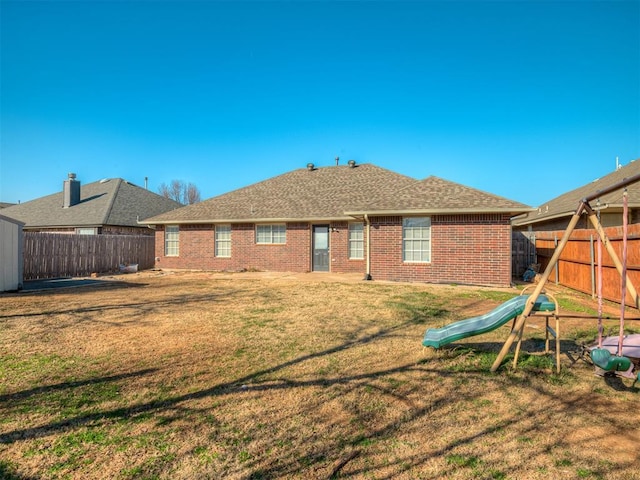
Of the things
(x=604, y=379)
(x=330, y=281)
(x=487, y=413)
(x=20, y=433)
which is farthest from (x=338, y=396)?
(x=330, y=281)

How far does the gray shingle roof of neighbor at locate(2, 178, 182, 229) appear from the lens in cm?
2402

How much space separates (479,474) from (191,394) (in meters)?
2.83

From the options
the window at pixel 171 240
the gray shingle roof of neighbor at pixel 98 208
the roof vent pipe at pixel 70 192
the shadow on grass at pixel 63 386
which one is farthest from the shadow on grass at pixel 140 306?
the roof vent pipe at pixel 70 192

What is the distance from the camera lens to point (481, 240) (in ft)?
44.0

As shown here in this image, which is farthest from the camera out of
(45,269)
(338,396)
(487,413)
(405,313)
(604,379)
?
(45,269)

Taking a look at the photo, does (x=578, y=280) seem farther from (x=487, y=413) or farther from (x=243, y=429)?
(x=243, y=429)

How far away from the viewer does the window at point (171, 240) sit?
20.4m

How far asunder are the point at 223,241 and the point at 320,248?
5.21m

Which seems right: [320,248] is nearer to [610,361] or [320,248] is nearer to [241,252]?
[241,252]

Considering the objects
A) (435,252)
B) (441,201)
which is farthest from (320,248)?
(441,201)

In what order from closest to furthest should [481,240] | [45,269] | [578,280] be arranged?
1. [578,280]
2. [481,240]
3. [45,269]

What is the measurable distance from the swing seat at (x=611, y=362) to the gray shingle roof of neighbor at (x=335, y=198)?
365 inches

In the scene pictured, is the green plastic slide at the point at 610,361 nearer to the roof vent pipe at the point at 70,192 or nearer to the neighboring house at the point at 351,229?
the neighboring house at the point at 351,229

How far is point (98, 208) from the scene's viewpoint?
81.5ft
